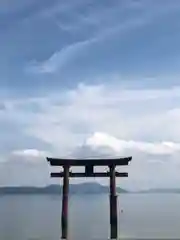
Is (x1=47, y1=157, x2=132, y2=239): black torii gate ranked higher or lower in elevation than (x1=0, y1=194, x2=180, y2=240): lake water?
higher

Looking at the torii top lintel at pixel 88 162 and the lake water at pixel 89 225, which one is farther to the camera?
the lake water at pixel 89 225

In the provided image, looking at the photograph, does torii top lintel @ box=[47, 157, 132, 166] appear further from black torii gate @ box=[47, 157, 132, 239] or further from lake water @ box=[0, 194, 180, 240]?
lake water @ box=[0, 194, 180, 240]

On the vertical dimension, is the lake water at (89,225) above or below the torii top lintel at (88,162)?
below

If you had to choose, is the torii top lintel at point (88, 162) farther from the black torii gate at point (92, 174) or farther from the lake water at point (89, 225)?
the lake water at point (89, 225)

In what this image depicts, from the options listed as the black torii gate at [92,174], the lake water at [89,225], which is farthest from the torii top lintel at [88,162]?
the lake water at [89,225]

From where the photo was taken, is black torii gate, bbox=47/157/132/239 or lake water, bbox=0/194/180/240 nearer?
black torii gate, bbox=47/157/132/239

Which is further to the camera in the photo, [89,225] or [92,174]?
[89,225]

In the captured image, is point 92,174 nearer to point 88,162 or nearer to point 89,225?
point 88,162

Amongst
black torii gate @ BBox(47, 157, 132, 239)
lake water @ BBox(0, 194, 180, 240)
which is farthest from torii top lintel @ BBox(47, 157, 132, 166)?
lake water @ BBox(0, 194, 180, 240)

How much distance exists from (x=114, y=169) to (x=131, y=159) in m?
0.85

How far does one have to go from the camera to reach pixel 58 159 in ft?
57.5

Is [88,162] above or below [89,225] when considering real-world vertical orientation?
above

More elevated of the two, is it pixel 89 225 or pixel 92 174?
pixel 92 174

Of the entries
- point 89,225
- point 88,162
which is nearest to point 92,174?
point 88,162
